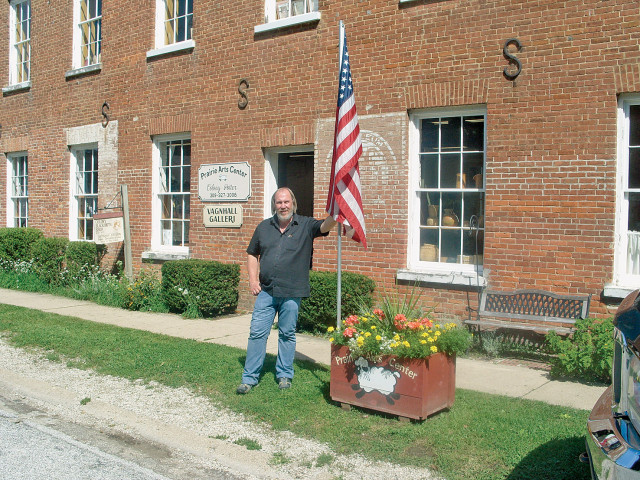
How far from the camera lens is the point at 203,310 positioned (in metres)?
10.3

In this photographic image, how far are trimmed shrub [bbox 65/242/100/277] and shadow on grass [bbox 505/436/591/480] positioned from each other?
33.7ft

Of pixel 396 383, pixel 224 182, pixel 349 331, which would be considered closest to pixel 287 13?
pixel 224 182

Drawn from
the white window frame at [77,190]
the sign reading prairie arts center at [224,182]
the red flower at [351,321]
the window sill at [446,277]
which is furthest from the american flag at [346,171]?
the white window frame at [77,190]

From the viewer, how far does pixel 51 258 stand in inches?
531

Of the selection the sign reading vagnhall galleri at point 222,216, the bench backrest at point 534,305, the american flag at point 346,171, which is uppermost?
the american flag at point 346,171

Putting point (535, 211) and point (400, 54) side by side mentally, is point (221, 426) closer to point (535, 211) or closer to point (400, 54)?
point (535, 211)

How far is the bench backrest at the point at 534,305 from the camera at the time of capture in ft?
24.2

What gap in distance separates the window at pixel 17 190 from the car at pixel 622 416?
1484 cm

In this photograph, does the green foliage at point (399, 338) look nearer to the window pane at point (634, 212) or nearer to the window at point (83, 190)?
the window pane at point (634, 212)

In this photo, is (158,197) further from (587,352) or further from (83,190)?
(587,352)

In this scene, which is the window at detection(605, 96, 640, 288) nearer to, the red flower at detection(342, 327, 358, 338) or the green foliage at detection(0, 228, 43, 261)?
the red flower at detection(342, 327, 358, 338)

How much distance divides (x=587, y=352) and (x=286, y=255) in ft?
10.2

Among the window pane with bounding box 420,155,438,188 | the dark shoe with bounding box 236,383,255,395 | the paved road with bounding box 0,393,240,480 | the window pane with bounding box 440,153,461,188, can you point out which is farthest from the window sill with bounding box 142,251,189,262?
the paved road with bounding box 0,393,240,480

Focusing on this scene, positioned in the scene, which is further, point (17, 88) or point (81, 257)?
point (17, 88)
